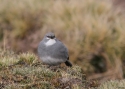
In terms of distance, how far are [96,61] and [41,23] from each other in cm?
239

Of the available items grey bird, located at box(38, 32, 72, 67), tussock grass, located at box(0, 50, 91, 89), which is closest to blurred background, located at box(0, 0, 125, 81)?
grey bird, located at box(38, 32, 72, 67)

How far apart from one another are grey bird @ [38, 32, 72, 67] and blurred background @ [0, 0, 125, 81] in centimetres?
352

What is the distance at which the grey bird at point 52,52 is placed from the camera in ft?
23.5

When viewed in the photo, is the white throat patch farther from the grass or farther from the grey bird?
the grass

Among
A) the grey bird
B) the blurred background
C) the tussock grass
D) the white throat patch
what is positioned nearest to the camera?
the tussock grass

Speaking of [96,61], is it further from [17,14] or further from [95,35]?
[17,14]

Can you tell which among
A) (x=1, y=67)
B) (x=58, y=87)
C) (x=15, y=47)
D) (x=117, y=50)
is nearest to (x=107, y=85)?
(x=58, y=87)

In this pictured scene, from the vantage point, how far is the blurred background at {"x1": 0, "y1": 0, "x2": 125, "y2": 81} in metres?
11.2

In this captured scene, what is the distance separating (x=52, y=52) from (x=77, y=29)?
4681 millimetres

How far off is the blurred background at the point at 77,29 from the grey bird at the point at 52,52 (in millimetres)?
3519

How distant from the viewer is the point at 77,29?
1182 cm

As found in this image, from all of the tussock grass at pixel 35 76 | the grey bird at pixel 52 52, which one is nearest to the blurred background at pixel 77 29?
the grey bird at pixel 52 52

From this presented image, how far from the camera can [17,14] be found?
516 inches

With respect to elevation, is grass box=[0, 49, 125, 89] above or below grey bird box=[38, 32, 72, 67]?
below
